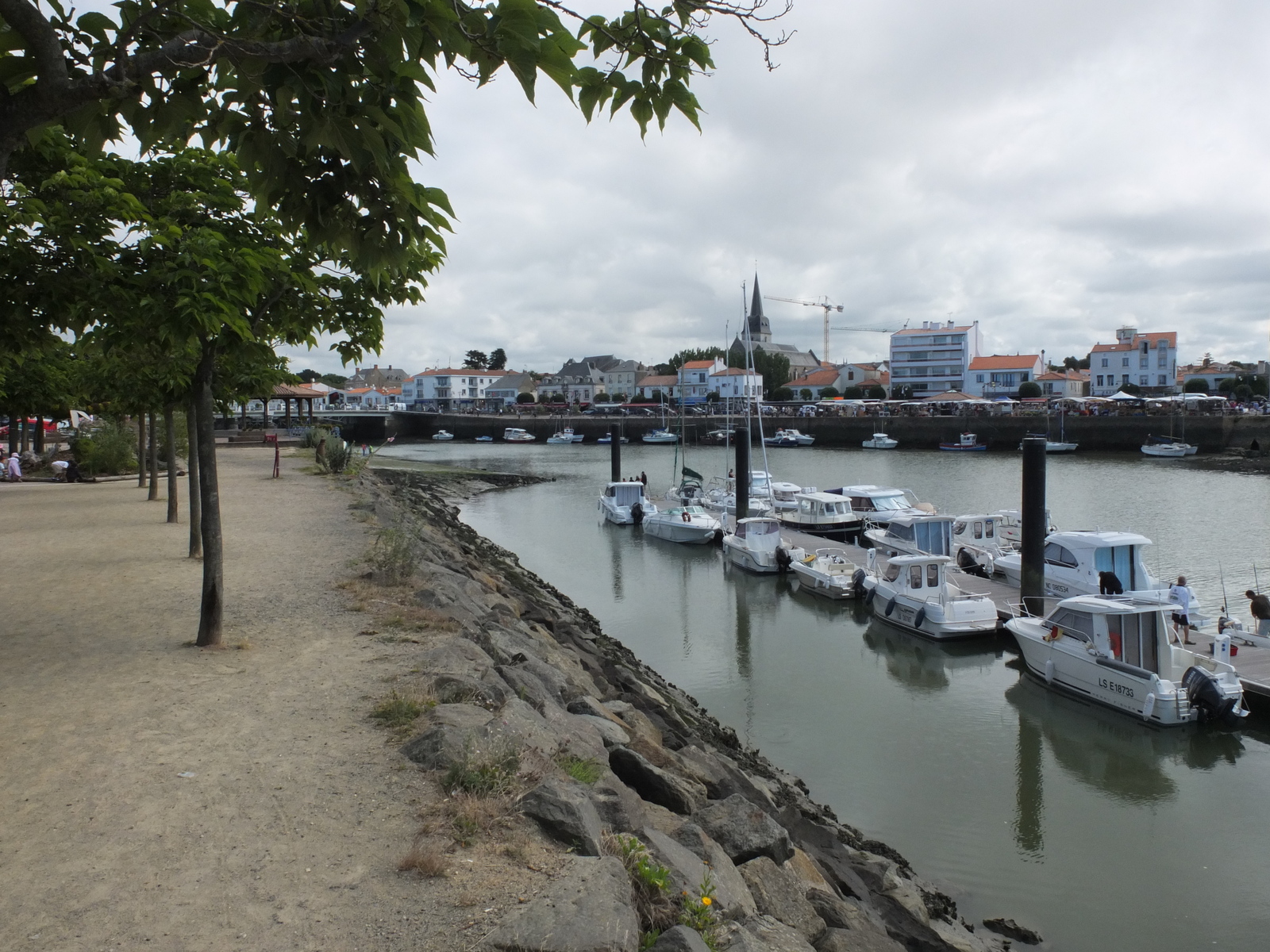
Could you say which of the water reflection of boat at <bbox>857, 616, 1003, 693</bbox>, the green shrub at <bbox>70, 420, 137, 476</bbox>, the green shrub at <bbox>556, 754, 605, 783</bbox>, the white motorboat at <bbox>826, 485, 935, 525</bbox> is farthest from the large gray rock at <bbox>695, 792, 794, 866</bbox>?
the green shrub at <bbox>70, 420, 137, 476</bbox>

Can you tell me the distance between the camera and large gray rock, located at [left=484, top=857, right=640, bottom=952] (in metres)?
3.82

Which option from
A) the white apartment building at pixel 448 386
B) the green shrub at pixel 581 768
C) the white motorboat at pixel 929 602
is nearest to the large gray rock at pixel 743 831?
the green shrub at pixel 581 768

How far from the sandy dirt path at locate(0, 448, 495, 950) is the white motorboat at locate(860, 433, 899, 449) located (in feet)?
243

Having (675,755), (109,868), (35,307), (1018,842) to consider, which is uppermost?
(35,307)

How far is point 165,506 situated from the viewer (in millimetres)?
21219

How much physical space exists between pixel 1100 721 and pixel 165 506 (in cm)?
2068

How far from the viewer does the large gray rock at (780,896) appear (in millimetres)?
Answer: 5766

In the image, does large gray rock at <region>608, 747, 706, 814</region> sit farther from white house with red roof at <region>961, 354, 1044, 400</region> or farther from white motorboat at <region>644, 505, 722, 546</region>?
white house with red roof at <region>961, 354, 1044, 400</region>

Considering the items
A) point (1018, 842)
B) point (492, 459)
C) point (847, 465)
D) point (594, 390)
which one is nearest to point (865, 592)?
point (1018, 842)

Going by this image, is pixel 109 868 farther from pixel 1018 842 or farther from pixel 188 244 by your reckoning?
pixel 1018 842

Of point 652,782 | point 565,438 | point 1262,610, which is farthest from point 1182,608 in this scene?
point 565,438

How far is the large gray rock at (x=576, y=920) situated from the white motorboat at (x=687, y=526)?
2789cm

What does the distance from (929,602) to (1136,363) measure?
4342 inches

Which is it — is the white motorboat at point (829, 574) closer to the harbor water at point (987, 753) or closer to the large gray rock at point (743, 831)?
the harbor water at point (987, 753)
